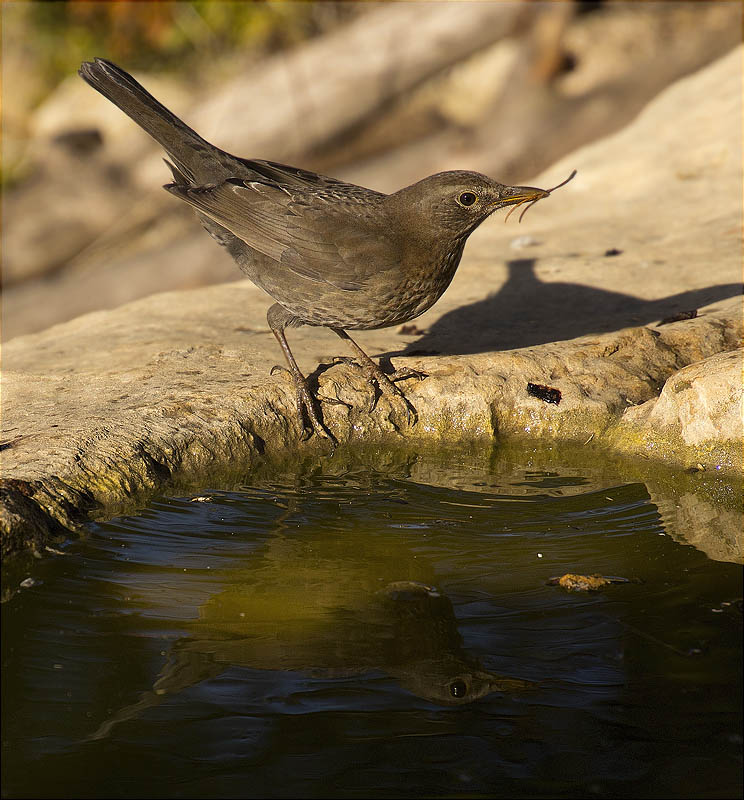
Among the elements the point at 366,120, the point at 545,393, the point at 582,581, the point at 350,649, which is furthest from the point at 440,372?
the point at 366,120

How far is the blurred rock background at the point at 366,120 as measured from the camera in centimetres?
1104

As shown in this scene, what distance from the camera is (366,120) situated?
1166cm

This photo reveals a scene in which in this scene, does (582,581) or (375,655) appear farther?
(582,581)

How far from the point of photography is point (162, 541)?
3434 mm

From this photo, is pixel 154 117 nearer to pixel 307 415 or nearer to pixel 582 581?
pixel 307 415

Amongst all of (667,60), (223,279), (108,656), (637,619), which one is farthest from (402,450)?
(667,60)

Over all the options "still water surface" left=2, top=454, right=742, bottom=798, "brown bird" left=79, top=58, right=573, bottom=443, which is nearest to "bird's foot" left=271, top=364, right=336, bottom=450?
"brown bird" left=79, top=58, right=573, bottom=443

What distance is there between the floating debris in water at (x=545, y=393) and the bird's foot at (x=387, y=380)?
0.49 meters

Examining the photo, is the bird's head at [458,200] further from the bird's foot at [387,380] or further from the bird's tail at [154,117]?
the bird's tail at [154,117]

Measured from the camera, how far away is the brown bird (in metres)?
4.36

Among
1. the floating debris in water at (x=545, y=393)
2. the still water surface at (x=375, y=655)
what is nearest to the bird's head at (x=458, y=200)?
the floating debris in water at (x=545, y=393)

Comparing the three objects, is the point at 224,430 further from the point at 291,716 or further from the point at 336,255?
the point at 291,716

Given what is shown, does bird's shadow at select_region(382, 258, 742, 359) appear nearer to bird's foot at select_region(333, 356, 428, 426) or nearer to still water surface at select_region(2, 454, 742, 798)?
bird's foot at select_region(333, 356, 428, 426)

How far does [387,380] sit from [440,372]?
27 centimetres
